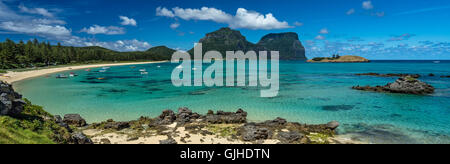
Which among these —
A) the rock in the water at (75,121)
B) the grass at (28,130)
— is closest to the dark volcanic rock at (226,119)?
the rock in the water at (75,121)

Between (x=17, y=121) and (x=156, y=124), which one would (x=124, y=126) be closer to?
(x=156, y=124)

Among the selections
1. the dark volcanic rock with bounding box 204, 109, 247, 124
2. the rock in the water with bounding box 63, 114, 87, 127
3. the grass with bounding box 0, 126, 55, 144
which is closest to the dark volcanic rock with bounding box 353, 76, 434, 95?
the dark volcanic rock with bounding box 204, 109, 247, 124

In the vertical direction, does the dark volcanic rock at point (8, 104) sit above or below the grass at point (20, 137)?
above

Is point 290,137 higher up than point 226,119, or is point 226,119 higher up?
point 226,119

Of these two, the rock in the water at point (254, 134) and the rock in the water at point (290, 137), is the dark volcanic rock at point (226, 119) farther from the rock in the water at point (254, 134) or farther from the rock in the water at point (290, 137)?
the rock in the water at point (290, 137)

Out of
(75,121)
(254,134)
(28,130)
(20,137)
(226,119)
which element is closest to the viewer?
(20,137)

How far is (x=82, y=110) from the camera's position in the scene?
26000 millimetres

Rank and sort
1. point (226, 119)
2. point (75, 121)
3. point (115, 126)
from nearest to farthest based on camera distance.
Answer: point (115, 126), point (75, 121), point (226, 119)

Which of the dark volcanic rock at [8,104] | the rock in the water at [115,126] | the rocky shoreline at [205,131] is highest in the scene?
the dark volcanic rock at [8,104]

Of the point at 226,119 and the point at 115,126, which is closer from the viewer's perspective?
the point at 115,126

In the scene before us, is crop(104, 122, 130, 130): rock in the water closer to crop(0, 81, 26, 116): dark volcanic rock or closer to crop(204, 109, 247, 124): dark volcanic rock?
crop(0, 81, 26, 116): dark volcanic rock

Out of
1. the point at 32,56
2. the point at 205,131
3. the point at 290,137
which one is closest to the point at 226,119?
the point at 205,131

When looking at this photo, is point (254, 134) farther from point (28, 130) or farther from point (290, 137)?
point (28, 130)

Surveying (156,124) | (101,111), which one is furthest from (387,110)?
(101,111)
